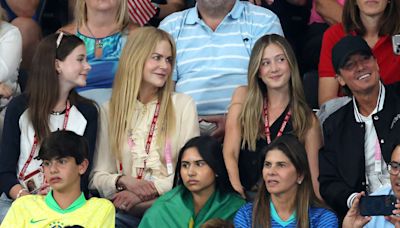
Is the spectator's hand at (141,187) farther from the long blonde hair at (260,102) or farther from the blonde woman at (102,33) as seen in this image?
the blonde woman at (102,33)

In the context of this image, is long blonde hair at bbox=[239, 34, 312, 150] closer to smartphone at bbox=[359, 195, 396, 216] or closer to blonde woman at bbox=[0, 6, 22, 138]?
smartphone at bbox=[359, 195, 396, 216]

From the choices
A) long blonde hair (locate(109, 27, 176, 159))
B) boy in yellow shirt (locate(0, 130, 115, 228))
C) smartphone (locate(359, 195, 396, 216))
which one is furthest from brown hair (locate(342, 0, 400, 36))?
boy in yellow shirt (locate(0, 130, 115, 228))

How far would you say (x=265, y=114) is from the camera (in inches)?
261

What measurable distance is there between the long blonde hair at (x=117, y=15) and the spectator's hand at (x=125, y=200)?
4.31ft

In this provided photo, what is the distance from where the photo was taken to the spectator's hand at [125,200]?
6.50m

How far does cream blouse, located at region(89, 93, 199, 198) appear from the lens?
6.70 m

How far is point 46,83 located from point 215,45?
45.9 inches

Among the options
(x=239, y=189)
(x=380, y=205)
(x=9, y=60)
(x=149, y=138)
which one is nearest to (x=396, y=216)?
(x=380, y=205)

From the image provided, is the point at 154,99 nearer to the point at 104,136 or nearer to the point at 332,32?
the point at 104,136

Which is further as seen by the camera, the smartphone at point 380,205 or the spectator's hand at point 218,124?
the spectator's hand at point 218,124

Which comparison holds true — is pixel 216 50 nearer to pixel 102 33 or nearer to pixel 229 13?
pixel 229 13

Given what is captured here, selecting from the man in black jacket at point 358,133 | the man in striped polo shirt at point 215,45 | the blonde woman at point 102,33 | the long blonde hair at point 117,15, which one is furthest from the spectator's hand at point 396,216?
→ the long blonde hair at point 117,15

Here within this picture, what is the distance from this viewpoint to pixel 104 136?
6.79 m

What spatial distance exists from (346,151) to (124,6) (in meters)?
1.85
